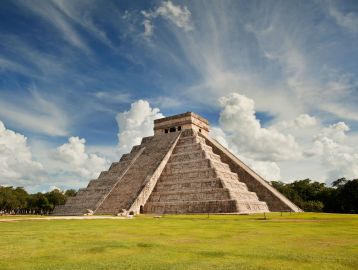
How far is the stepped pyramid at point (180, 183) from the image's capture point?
30156 millimetres

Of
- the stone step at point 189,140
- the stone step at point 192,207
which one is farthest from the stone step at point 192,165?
the stone step at point 192,207

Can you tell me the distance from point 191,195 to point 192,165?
4768mm

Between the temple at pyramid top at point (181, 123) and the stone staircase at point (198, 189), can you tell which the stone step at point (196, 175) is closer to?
the stone staircase at point (198, 189)

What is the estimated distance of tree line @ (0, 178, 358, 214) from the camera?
Answer: 47.7 m

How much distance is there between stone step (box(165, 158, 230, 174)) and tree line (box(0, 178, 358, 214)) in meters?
18.3

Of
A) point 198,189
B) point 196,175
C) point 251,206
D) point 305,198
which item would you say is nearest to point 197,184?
point 198,189

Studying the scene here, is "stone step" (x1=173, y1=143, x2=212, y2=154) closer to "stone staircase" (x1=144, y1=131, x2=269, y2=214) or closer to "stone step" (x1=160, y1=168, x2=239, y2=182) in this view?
"stone staircase" (x1=144, y1=131, x2=269, y2=214)

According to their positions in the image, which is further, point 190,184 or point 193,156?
point 193,156

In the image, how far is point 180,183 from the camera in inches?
1307

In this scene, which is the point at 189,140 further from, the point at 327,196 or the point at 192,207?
the point at 327,196

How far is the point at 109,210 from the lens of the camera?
32719 mm

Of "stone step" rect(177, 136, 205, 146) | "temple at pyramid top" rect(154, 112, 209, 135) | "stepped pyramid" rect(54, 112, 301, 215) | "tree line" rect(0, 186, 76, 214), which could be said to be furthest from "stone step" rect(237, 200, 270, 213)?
"tree line" rect(0, 186, 76, 214)

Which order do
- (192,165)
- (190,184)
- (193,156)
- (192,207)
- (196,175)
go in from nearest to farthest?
(192,207)
(190,184)
(196,175)
(192,165)
(193,156)

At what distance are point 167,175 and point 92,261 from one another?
2955 centimetres
